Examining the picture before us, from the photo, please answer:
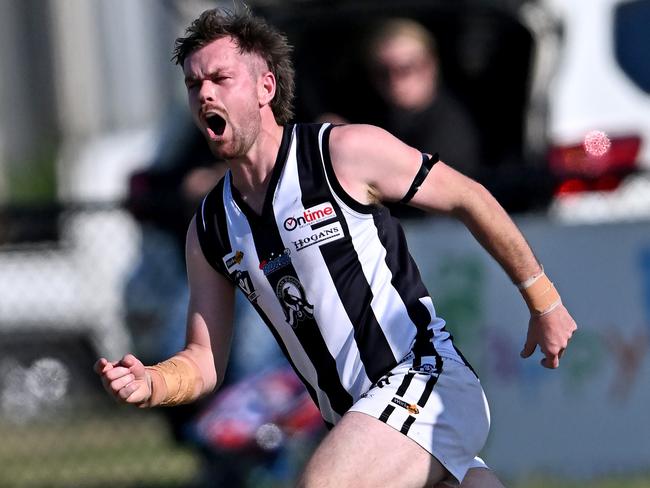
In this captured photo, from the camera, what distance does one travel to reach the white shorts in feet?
14.3

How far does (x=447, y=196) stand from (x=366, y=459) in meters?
0.83

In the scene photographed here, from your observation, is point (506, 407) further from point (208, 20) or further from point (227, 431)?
point (208, 20)

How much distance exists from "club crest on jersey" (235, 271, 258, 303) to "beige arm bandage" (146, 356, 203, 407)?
Result: 29 centimetres

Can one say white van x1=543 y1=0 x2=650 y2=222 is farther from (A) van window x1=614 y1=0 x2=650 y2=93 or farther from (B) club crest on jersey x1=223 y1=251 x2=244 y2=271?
(B) club crest on jersey x1=223 y1=251 x2=244 y2=271

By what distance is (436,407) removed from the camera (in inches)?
175

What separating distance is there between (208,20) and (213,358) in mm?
1079

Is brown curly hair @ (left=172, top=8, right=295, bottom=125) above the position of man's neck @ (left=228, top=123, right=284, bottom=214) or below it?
above

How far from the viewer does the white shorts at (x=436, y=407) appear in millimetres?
4367

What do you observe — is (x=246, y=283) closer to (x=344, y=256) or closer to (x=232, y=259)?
(x=232, y=259)

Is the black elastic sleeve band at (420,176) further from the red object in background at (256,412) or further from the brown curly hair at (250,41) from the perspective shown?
the red object in background at (256,412)

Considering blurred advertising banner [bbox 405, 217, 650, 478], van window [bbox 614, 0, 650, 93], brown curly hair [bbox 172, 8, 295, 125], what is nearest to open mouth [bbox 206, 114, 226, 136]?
brown curly hair [bbox 172, 8, 295, 125]

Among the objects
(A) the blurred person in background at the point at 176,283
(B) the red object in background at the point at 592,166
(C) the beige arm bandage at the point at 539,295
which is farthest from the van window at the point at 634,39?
(C) the beige arm bandage at the point at 539,295

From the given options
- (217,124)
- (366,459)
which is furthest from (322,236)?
(366,459)

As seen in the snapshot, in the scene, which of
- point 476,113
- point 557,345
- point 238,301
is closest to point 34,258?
point 238,301
